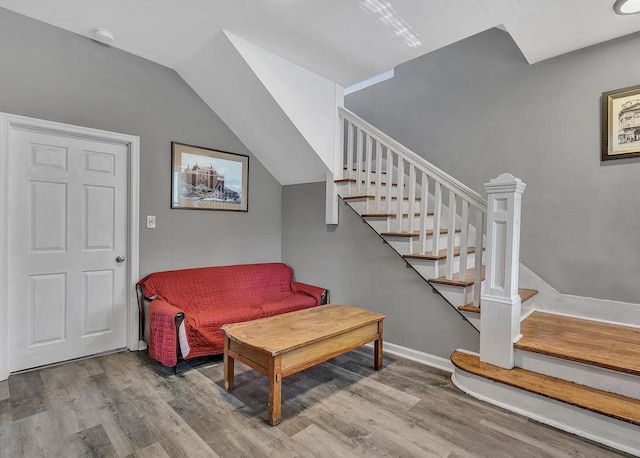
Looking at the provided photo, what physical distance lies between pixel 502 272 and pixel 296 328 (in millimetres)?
1480

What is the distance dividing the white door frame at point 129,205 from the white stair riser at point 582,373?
3.21 meters

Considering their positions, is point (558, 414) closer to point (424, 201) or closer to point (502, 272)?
point (502, 272)

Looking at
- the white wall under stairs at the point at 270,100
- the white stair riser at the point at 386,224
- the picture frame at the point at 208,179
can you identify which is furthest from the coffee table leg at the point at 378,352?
the picture frame at the point at 208,179

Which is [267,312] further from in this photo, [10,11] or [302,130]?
[10,11]

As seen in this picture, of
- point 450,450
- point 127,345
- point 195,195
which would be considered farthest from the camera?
point 195,195

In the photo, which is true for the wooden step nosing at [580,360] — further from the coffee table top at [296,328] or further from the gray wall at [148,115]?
the gray wall at [148,115]

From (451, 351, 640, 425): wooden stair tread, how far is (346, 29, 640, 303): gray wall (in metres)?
1.11

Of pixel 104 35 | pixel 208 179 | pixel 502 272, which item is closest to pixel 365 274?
pixel 502 272

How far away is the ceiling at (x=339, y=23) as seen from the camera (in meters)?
2.22

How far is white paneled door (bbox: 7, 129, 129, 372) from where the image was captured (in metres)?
2.46

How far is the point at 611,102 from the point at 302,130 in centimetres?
259

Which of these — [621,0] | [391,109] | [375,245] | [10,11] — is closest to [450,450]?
[375,245]

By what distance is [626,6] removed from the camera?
7.07 feet

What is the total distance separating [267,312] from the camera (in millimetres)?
3105
